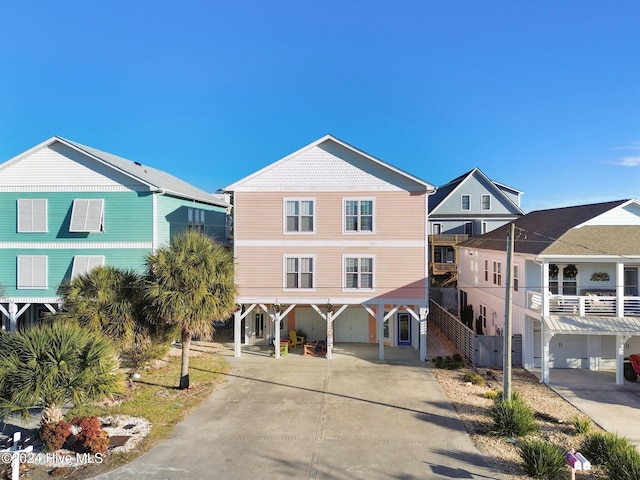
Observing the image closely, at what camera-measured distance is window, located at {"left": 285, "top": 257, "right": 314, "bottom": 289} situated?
18.6 meters

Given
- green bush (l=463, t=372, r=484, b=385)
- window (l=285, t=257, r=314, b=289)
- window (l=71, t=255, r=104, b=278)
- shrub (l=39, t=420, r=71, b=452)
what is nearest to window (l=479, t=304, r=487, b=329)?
green bush (l=463, t=372, r=484, b=385)

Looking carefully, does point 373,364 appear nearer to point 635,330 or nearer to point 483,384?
A: point 483,384

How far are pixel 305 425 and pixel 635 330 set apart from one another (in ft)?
41.7

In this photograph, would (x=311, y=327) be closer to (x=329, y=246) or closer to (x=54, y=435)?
(x=329, y=246)

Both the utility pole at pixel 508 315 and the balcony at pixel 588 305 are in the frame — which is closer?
the utility pole at pixel 508 315

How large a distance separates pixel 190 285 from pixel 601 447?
12310 mm

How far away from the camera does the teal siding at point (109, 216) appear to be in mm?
18922

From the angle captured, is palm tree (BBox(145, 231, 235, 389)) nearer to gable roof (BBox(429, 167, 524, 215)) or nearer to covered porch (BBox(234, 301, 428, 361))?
covered porch (BBox(234, 301, 428, 361))

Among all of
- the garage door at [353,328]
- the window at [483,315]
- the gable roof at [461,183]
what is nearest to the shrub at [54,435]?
the garage door at [353,328]

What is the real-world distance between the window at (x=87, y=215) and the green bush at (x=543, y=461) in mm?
19324

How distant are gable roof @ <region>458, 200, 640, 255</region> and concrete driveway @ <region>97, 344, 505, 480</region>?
7254mm

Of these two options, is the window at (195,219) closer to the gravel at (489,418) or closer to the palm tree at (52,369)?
the palm tree at (52,369)

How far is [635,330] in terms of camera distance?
46.4 ft

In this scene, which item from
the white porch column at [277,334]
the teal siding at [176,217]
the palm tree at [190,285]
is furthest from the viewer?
the teal siding at [176,217]
